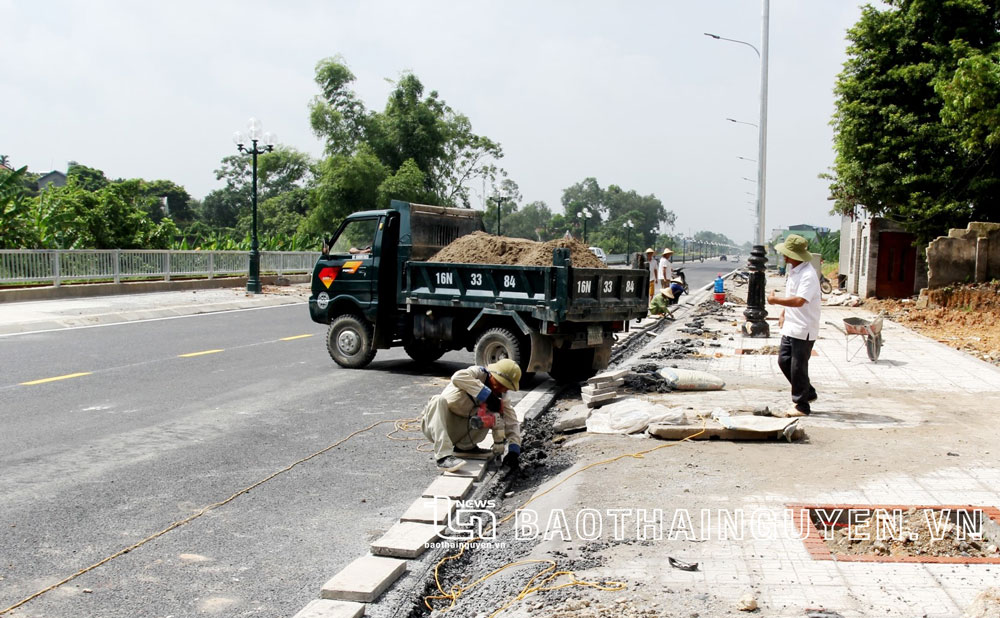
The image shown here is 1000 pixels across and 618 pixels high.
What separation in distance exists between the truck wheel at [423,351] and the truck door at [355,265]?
79 cm

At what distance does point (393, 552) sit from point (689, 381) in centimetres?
567

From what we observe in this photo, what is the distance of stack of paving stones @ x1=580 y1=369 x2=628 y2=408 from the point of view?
8.56 metres

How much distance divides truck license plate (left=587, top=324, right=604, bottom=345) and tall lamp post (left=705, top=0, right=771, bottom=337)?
18.2 ft

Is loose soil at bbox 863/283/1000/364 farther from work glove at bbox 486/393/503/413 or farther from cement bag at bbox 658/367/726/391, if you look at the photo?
work glove at bbox 486/393/503/413

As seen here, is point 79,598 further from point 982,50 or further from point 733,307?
point 982,50

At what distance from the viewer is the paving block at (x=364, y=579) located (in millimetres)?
4020

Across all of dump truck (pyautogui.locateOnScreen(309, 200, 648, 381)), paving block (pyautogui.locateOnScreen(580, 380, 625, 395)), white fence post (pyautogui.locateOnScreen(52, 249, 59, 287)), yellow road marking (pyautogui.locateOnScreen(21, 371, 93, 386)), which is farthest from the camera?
white fence post (pyautogui.locateOnScreen(52, 249, 59, 287))

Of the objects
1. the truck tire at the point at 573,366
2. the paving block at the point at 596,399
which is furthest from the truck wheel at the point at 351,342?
the paving block at the point at 596,399

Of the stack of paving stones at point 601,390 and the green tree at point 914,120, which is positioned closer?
the stack of paving stones at point 601,390

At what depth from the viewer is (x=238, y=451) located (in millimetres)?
6914

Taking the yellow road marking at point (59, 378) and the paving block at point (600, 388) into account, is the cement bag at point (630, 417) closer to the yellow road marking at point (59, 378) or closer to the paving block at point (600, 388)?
the paving block at point (600, 388)

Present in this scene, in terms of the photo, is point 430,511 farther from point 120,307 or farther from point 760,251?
point 120,307

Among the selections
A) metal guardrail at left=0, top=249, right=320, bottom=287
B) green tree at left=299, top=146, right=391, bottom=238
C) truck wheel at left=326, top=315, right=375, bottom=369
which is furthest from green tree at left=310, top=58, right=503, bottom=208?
truck wheel at left=326, top=315, right=375, bottom=369

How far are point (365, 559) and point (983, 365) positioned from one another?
11030 millimetres
